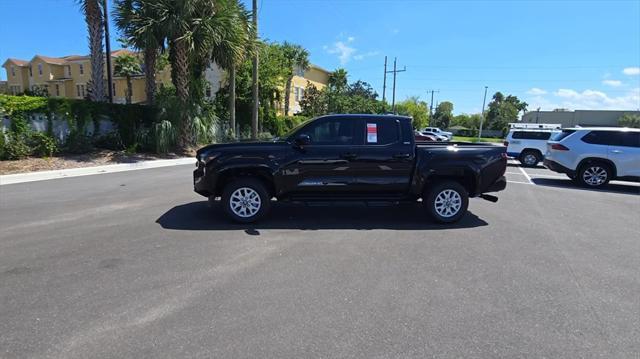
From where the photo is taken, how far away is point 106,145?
55.6ft

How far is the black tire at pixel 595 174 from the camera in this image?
11898mm

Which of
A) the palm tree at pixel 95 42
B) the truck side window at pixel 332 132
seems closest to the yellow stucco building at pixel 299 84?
the palm tree at pixel 95 42

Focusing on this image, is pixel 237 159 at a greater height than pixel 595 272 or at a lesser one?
greater

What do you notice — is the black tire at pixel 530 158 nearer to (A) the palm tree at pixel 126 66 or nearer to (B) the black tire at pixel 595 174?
(B) the black tire at pixel 595 174

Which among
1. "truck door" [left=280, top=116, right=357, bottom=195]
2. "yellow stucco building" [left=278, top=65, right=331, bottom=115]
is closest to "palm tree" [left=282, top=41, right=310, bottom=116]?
"yellow stucco building" [left=278, top=65, right=331, bottom=115]

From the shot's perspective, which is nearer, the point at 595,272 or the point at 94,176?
the point at 595,272

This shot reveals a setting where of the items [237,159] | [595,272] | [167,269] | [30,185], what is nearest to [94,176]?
[30,185]

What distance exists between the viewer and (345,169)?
6809 mm

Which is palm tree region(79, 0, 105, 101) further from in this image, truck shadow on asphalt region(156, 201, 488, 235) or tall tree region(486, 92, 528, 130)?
tall tree region(486, 92, 528, 130)

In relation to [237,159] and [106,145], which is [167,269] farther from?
[106,145]

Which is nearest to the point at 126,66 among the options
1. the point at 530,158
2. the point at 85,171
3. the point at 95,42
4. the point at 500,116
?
the point at 95,42

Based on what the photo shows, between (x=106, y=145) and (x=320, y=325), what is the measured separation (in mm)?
16144

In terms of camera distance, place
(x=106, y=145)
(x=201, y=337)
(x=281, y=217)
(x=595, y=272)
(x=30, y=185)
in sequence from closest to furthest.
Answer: (x=201, y=337)
(x=595, y=272)
(x=281, y=217)
(x=30, y=185)
(x=106, y=145)

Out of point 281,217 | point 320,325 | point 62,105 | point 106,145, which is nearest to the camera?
point 320,325
